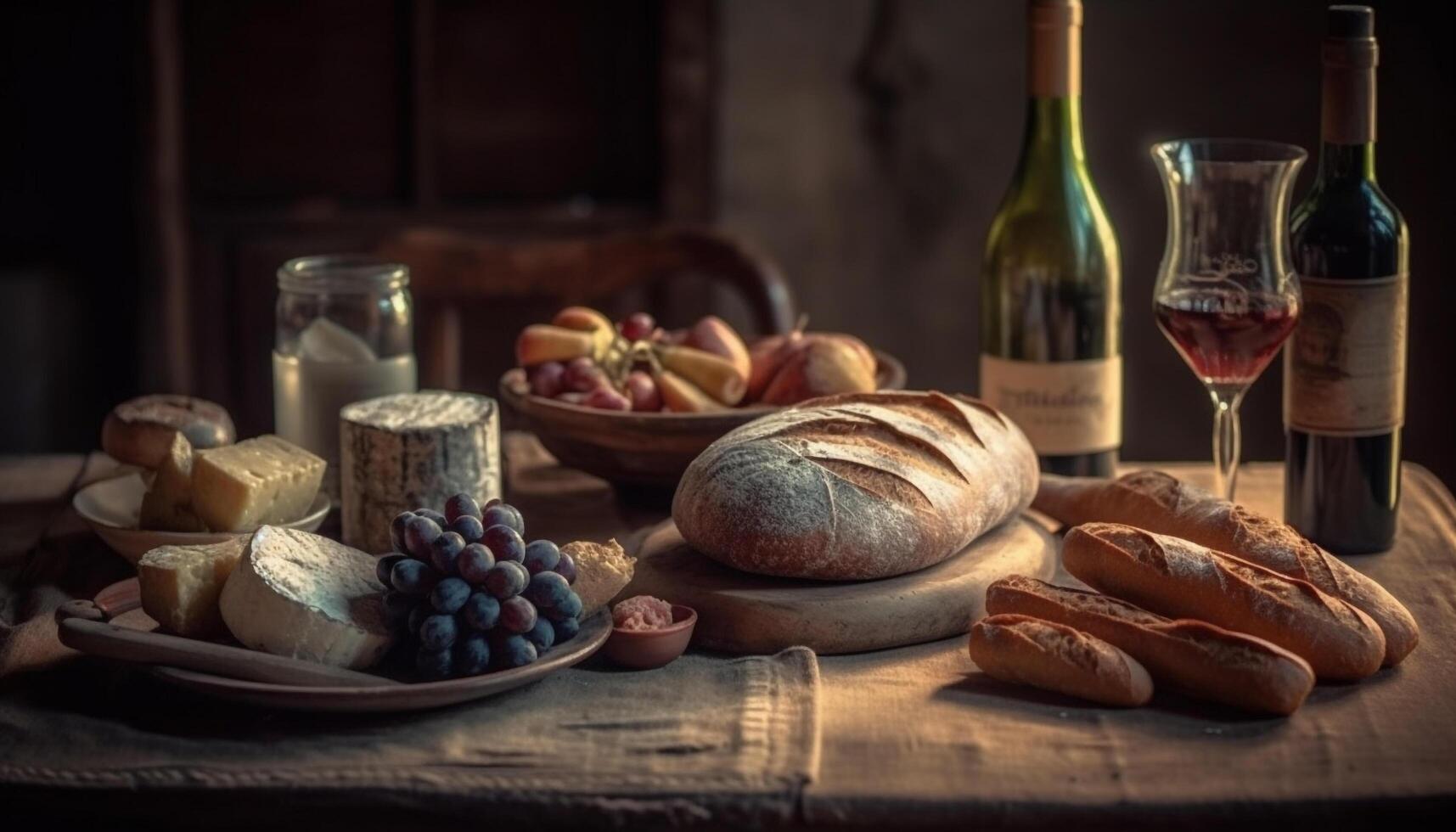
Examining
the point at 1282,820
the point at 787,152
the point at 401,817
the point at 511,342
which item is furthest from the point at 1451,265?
the point at 401,817

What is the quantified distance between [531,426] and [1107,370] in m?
0.57

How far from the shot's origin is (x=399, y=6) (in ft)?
10.6

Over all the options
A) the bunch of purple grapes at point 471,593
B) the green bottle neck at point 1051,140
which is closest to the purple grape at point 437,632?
the bunch of purple grapes at point 471,593

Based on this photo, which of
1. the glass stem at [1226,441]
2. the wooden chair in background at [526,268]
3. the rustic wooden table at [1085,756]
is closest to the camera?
the rustic wooden table at [1085,756]

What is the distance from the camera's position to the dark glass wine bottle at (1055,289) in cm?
164

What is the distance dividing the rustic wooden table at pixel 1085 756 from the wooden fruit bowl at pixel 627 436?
33 centimetres

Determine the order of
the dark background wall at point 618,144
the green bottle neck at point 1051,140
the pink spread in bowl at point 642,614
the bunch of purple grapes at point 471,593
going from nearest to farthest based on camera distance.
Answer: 1. the bunch of purple grapes at point 471,593
2. the pink spread in bowl at point 642,614
3. the green bottle neck at point 1051,140
4. the dark background wall at point 618,144

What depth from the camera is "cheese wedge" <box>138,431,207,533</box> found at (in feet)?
4.68

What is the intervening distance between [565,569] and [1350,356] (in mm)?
706

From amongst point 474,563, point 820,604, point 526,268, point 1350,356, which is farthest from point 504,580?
point 526,268

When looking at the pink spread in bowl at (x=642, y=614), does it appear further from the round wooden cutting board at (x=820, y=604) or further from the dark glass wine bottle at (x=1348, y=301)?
the dark glass wine bottle at (x=1348, y=301)

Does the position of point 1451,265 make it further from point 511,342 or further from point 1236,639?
point 1236,639

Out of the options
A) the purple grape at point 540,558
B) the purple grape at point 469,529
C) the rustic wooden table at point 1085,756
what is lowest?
the rustic wooden table at point 1085,756

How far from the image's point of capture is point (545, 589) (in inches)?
46.0
